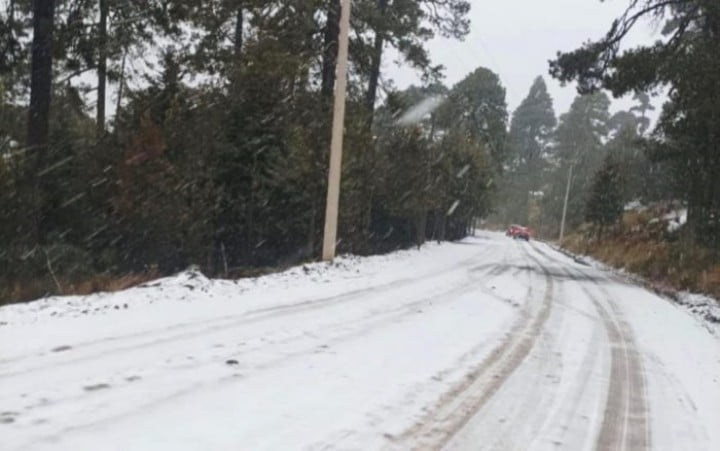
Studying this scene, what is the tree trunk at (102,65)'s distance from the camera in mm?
14723

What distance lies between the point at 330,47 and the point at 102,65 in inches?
242

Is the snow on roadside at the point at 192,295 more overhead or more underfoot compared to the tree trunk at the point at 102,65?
more underfoot

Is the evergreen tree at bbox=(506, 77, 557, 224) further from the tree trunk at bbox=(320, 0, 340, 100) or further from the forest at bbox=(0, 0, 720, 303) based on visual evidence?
the tree trunk at bbox=(320, 0, 340, 100)

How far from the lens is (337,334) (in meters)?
6.20

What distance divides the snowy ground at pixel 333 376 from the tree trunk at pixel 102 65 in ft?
28.6

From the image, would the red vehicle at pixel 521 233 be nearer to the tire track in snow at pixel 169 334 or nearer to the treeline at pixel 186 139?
the treeline at pixel 186 139

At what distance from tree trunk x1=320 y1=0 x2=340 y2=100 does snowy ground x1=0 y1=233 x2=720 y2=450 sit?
10.4 metres

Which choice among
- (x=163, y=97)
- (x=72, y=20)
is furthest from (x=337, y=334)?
(x=163, y=97)

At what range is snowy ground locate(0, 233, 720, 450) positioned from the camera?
3436 mm

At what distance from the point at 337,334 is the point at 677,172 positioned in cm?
2094

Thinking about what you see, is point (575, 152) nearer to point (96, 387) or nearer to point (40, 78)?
point (40, 78)

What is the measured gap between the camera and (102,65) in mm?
16219

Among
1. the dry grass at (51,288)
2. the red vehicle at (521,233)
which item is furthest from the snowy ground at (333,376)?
the red vehicle at (521,233)

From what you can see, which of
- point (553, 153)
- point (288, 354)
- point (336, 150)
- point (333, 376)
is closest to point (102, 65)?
point (336, 150)
